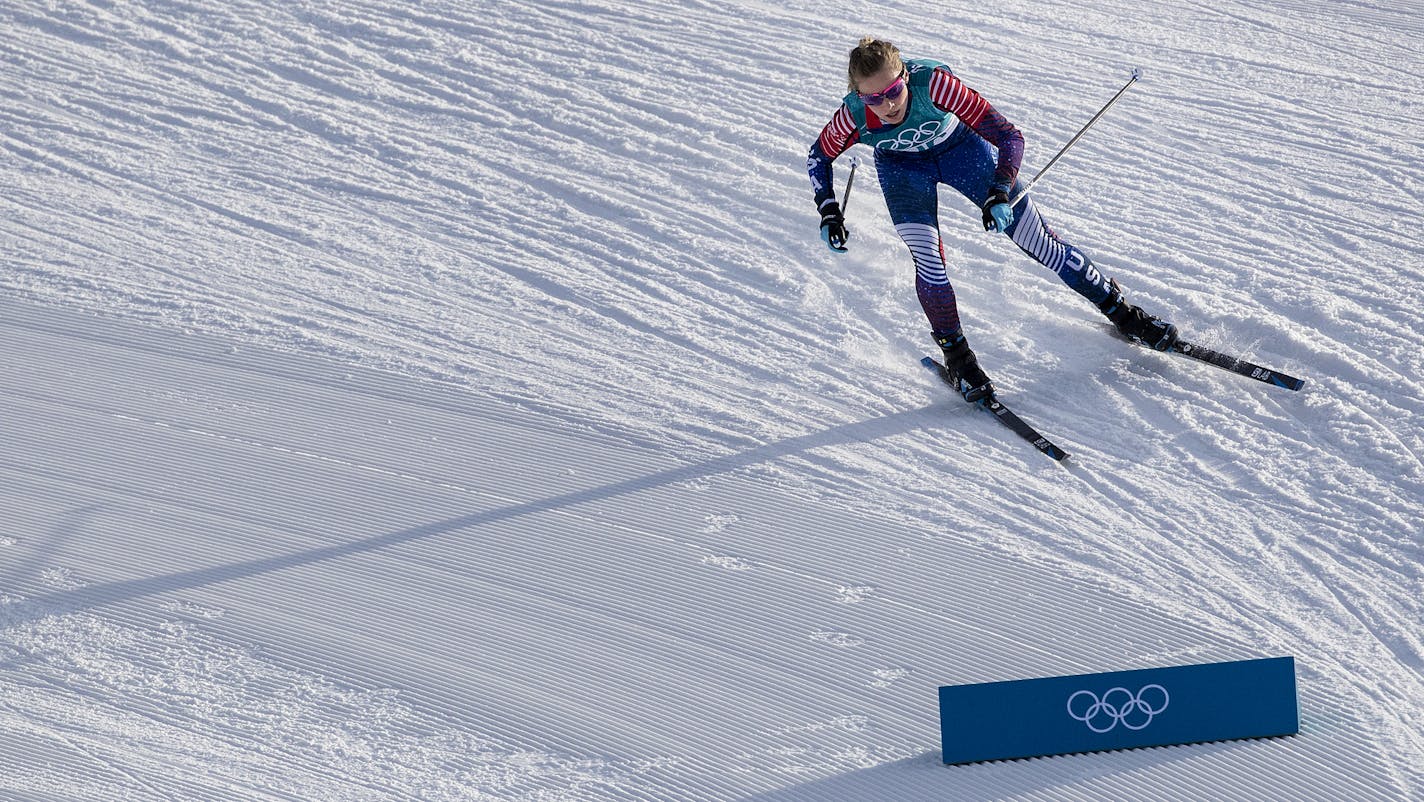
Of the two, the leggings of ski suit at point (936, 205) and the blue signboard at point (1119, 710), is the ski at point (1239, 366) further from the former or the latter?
the blue signboard at point (1119, 710)

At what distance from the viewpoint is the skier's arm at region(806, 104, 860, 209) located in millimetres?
3979

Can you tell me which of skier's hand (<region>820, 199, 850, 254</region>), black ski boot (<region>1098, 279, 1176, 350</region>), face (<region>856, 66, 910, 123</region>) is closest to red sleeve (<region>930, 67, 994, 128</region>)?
face (<region>856, 66, 910, 123</region>)

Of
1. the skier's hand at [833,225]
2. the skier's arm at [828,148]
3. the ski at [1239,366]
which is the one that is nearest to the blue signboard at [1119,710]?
the ski at [1239,366]

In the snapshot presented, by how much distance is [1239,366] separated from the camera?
438 cm

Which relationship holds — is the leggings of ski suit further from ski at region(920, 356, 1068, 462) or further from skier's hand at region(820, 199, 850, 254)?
ski at region(920, 356, 1068, 462)

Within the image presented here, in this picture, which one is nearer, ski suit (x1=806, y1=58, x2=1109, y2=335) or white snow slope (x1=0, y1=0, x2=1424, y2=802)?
white snow slope (x1=0, y1=0, x2=1424, y2=802)

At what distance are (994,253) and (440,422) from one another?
228 cm

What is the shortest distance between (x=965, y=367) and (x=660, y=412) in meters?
1.08

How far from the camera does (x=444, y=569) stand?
3.99 meters

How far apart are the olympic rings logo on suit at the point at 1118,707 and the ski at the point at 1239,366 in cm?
152

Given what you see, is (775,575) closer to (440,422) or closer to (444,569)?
(444,569)

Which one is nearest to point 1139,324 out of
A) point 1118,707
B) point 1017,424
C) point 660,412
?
point 1017,424

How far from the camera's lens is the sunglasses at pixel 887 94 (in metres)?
3.71

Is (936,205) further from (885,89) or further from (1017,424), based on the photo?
(1017,424)
